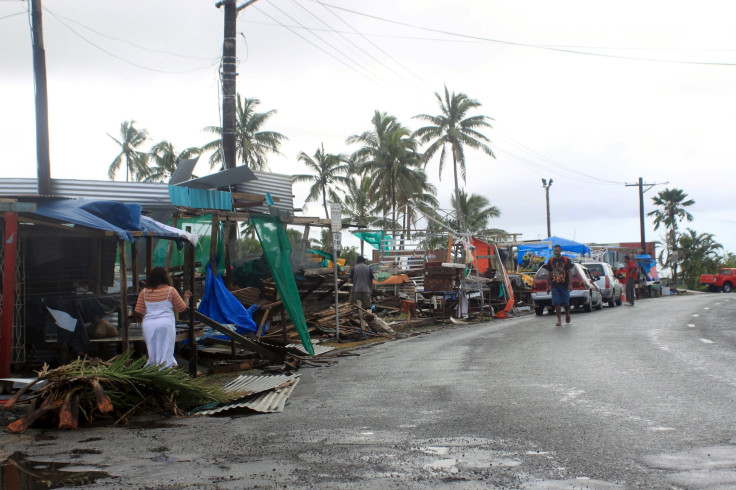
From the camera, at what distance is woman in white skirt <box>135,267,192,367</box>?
947 centimetres

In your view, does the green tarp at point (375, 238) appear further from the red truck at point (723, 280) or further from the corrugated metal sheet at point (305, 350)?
the red truck at point (723, 280)

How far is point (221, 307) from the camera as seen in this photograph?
1362 cm

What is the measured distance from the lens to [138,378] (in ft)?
25.1

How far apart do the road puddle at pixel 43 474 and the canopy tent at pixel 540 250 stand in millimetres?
34487

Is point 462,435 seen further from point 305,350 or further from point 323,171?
point 323,171

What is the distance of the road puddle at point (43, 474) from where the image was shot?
4.89 meters

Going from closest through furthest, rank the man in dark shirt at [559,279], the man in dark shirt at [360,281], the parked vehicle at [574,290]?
1. the man in dark shirt at [559,279]
2. the man in dark shirt at [360,281]
3. the parked vehicle at [574,290]

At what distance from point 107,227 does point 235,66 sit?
8911 mm

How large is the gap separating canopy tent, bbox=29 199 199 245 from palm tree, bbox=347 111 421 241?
41.9 metres

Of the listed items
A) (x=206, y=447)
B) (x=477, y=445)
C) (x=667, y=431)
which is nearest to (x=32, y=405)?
(x=206, y=447)

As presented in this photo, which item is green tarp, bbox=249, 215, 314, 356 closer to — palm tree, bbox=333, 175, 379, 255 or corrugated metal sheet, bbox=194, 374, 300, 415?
corrugated metal sheet, bbox=194, 374, 300, 415

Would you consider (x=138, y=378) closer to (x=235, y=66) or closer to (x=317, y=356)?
(x=317, y=356)

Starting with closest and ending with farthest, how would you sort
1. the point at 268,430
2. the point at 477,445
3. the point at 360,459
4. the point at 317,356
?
the point at 360,459
the point at 477,445
the point at 268,430
the point at 317,356

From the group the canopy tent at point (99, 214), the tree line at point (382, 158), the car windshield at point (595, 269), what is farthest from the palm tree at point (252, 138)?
the canopy tent at point (99, 214)
